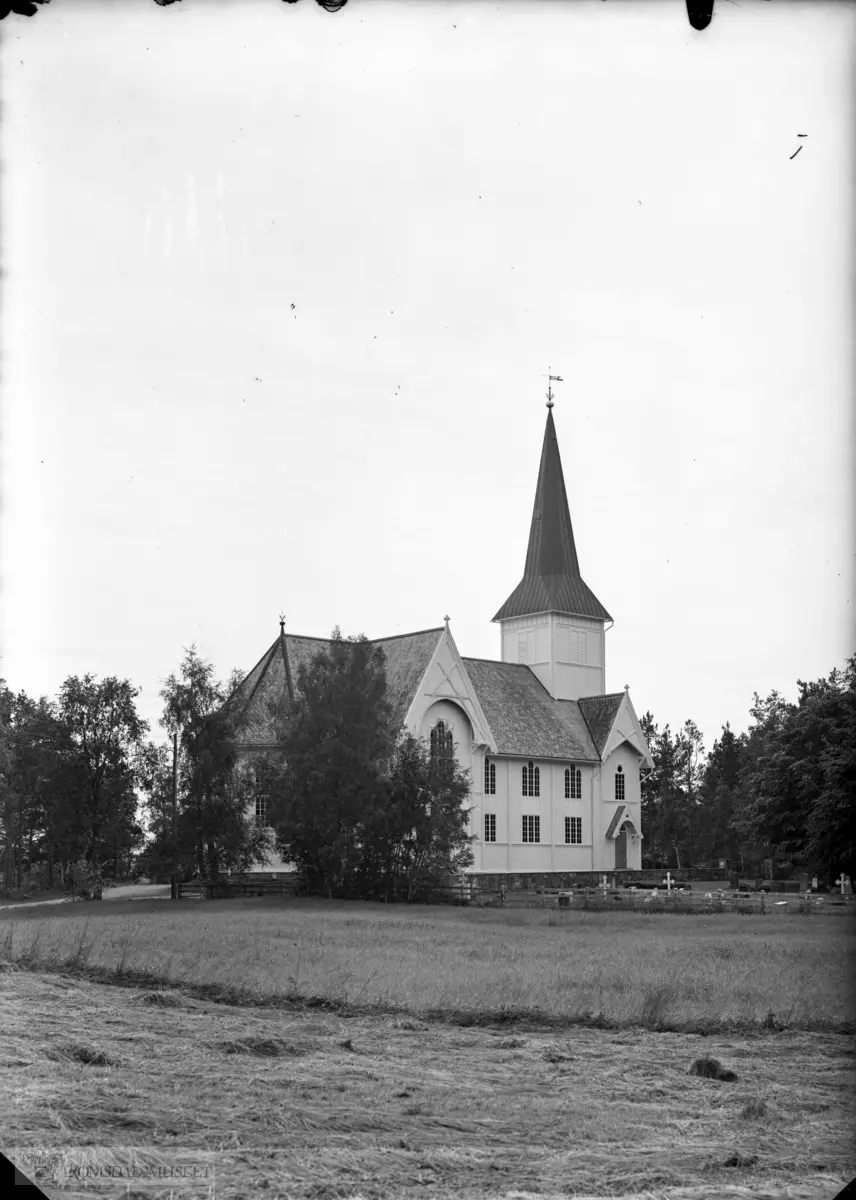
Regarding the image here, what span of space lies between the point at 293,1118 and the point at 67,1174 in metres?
2.27

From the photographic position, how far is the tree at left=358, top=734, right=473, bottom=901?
166 feet

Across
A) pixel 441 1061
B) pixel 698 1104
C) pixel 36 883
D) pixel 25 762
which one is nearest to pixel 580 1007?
pixel 441 1061

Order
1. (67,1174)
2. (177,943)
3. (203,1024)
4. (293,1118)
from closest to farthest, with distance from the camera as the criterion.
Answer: (67,1174)
(293,1118)
(203,1024)
(177,943)

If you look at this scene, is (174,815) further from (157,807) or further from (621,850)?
(621,850)

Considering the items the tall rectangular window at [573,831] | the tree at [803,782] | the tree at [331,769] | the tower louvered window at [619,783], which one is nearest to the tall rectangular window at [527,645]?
the tower louvered window at [619,783]

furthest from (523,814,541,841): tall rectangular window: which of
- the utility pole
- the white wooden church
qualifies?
the utility pole

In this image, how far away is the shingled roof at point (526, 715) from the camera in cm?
7256

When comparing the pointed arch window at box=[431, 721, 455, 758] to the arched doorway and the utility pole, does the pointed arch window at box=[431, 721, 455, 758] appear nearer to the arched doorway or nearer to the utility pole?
the utility pole

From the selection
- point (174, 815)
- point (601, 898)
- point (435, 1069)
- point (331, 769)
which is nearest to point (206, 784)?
point (174, 815)

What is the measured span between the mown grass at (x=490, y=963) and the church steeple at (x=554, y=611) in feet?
130

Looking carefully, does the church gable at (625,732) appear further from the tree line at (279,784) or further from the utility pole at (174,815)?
the utility pole at (174,815)

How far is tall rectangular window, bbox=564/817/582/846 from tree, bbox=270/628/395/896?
24087 millimetres

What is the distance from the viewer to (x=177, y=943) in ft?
90.7

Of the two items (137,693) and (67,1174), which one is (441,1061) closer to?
(67,1174)
